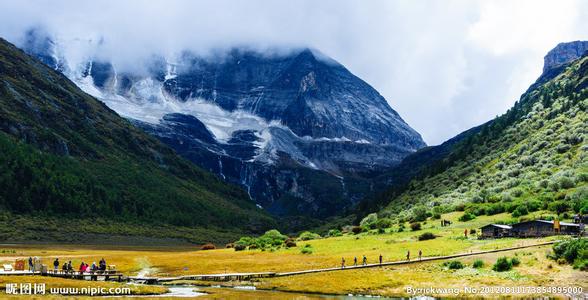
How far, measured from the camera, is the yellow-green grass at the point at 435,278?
67375mm

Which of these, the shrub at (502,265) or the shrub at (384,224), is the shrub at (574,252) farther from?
the shrub at (384,224)

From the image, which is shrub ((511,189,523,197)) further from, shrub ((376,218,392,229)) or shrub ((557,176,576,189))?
shrub ((376,218,392,229))

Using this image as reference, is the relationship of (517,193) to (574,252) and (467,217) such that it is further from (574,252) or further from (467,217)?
(574,252)

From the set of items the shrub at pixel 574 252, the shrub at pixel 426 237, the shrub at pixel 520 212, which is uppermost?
the shrub at pixel 520 212

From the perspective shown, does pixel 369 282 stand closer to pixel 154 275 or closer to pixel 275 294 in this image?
pixel 275 294

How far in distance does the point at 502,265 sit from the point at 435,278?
8419 mm

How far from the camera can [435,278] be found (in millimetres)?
73188

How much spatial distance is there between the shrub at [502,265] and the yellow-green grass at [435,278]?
2.88 ft

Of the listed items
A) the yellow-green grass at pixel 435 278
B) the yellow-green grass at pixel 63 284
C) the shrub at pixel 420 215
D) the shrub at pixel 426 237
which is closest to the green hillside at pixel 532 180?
the shrub at pixel 420 215

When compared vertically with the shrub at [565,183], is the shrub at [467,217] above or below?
below

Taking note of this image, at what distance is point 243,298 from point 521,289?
97.9ft

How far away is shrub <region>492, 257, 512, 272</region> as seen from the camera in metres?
72.8

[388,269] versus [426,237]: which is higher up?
[426,237]

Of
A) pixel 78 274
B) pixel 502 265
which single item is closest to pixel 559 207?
pixel 502 265
